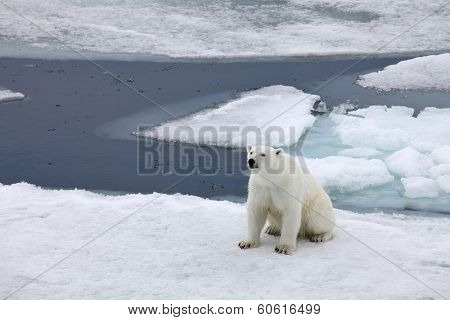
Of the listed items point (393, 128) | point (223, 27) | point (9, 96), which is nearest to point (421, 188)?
point (393, 128)

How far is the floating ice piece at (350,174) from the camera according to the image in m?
7.68

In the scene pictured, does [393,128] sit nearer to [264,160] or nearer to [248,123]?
[248,123]

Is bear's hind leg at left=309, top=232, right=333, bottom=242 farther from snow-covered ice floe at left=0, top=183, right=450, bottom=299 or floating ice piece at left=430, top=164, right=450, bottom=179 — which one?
floating ice piece at left=430, top=164, right=450, bottom=179

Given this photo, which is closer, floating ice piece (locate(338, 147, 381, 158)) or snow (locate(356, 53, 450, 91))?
floating ice piece (locate(338, 147, 381, 158))

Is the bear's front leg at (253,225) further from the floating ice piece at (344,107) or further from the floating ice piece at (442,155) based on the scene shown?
the floating ice piece at (344,107)

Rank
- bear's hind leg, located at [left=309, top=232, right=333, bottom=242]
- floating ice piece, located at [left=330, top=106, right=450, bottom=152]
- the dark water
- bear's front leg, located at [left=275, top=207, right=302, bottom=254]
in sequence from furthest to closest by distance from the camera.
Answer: floating ice piece, located at [left=330, top=106, right=450, bottom=152]
the dark water
bear's hind leg, located at [left=309, top=232, right=333, bottom=242]
bear's front leg, located at [left=275, top=207, right=302, bottom=254]

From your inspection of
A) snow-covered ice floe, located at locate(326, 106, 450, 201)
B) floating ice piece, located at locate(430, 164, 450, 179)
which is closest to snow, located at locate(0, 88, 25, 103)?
snow-covered ice floe, located at locate(326, 106, 450, 201)

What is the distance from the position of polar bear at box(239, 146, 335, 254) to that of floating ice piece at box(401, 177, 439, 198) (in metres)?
2.38

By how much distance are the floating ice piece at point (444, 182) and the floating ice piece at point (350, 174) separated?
1.91ft

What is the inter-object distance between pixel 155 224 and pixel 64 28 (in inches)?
446

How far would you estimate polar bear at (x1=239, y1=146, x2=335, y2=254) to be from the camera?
5.06 metres

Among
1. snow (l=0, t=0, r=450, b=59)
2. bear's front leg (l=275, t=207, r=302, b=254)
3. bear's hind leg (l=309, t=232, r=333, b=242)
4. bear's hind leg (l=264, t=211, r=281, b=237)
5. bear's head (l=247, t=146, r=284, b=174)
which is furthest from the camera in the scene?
snow (l=0, t=0, r=450, b=59)

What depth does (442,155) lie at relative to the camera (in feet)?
27.3

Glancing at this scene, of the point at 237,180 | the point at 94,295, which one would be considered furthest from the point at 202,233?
the point at 237,180
